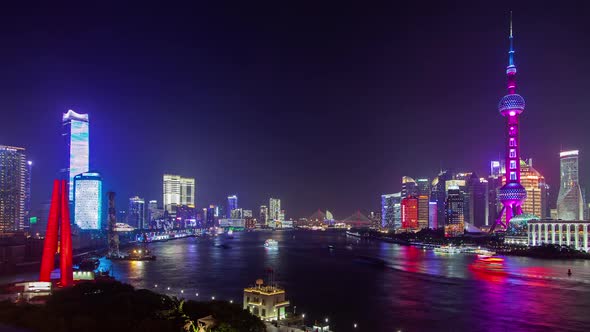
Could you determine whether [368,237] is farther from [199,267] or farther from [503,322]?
[503,322]

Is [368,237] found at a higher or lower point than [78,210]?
lower

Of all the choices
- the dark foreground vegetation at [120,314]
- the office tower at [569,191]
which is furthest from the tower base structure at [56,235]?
the office tower at [569,191]

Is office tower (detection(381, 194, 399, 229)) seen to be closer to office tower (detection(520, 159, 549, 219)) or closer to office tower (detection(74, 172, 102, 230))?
office tower (detection(520, 159, 549, 219))

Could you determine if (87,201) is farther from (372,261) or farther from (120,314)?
(120,314)

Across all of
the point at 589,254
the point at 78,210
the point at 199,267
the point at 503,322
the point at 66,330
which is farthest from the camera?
the point at 78,210

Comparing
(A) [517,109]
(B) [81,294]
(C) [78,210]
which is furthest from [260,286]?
(C) [78,210]

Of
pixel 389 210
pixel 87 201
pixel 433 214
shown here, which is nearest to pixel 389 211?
pixel 389 210
